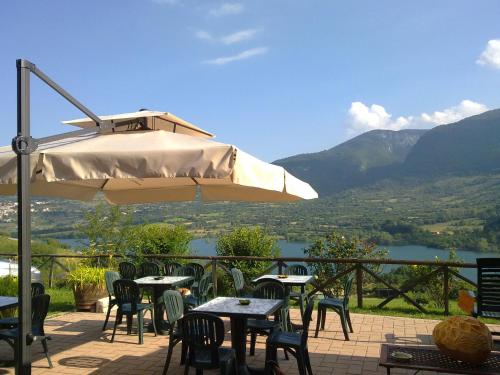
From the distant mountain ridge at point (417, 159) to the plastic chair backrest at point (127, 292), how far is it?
7518 centimetres

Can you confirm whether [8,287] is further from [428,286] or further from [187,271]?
[428,286]

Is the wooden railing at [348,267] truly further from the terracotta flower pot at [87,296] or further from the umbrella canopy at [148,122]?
the umbrella canopy at [148,122]

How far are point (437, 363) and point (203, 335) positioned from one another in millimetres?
1906

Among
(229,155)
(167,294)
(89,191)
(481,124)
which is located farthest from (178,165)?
(481,124)

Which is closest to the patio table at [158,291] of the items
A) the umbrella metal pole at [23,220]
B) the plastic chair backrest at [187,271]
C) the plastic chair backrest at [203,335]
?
the plastic chair backrest at [187,271]

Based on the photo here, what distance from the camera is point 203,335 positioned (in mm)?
4273

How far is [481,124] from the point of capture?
116m

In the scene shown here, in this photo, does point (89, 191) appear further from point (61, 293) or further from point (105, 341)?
point (61, 293)

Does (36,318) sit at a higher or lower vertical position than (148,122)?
lower

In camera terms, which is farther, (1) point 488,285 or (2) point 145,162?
(1) point 488,285

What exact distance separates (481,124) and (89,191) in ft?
405

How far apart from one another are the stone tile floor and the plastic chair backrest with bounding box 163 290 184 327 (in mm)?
554

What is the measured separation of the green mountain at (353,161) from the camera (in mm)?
92938

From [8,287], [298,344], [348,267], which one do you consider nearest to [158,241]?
[8,287]
